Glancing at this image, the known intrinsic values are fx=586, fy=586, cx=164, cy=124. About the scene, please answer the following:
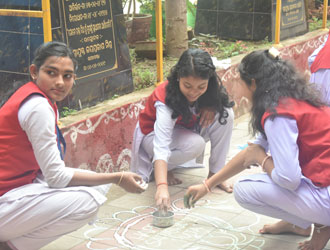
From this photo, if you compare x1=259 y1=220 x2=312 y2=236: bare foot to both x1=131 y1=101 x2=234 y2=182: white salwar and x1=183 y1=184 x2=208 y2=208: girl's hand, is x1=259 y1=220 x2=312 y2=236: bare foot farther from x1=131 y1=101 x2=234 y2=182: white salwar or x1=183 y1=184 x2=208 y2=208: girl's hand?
x1=131 y1=101 x2=234 y2=182: white salwar

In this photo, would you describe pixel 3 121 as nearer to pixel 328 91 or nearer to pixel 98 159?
pixel 98 159

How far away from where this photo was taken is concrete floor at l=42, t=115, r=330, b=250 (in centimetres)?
352

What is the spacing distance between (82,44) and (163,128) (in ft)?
3.65

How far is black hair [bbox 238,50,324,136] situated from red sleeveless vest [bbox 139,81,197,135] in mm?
1156

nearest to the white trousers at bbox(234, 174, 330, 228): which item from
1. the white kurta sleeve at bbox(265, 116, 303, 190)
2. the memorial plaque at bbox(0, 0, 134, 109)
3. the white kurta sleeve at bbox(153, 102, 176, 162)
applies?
the white kurta sleeve at bbox(265, 116, 303, 190)

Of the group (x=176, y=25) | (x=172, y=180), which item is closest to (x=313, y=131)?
(x=172, y=180)

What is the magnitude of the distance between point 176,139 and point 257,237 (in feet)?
3.65

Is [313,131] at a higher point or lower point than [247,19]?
lower

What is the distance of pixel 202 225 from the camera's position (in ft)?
12.5

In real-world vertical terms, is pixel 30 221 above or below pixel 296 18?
below

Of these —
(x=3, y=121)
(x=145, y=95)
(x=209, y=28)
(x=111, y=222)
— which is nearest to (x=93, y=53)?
(x=145, y=95)

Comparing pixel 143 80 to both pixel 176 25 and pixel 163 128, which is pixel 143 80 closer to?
pixel 176 25

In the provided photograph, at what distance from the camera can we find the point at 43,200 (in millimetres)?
3070

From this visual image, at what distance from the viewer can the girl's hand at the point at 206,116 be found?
4371 millimetres
